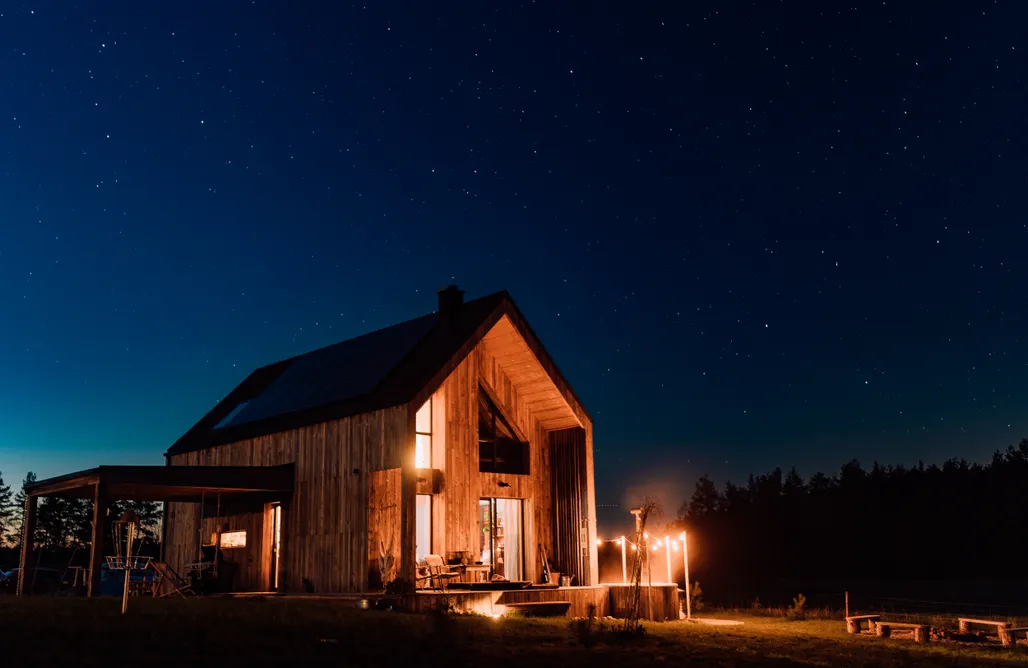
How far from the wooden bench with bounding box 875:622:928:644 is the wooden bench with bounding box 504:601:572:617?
5.64m

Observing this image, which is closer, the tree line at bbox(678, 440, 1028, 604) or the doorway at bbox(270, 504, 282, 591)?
the doorway at bbox(270, 504, 282, 591)

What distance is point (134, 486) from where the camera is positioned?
20.4 m

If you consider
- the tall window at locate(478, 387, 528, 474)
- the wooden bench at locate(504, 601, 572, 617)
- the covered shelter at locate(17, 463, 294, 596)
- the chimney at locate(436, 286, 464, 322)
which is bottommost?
the wooden bench at locate(504, 601, 572, 617)

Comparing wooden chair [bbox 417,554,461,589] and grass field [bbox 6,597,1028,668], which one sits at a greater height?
wooden chair [bbox 417,554,461,589]

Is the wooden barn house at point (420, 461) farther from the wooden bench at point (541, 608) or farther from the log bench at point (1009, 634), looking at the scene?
the log bench at point (1009, 634)

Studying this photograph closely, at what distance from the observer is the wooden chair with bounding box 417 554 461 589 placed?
748 inches

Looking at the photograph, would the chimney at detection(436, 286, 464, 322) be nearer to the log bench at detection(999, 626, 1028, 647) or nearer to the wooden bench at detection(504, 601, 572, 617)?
the wooden bench at detection(504, 601, 572, 617)

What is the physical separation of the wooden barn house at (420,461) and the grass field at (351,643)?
14.6ft

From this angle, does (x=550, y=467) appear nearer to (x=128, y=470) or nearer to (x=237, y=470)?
(x=237, y=470)

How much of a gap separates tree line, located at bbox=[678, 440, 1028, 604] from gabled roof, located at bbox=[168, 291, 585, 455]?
34575 mm

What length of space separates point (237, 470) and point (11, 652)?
36.6 feet

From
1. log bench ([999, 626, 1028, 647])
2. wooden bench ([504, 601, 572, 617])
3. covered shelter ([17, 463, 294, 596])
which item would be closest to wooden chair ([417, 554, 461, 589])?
wooden bench ([504, 601, 572, 617])

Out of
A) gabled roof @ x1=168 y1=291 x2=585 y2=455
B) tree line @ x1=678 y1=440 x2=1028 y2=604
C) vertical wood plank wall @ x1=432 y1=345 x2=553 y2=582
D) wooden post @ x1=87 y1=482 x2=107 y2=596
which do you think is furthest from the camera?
tree line @ x1=678 y1=440 x2=1028 y2=604

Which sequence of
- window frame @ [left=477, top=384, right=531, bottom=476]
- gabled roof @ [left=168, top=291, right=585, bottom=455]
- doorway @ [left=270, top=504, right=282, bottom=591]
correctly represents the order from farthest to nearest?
window frame @ [left=477, top=384, right=531, bottom=476] < doorway @ [left=270, top=504, right=282, bottom=591] < gabled roof @ [left=168, top=291, right=585, bottom=455]
